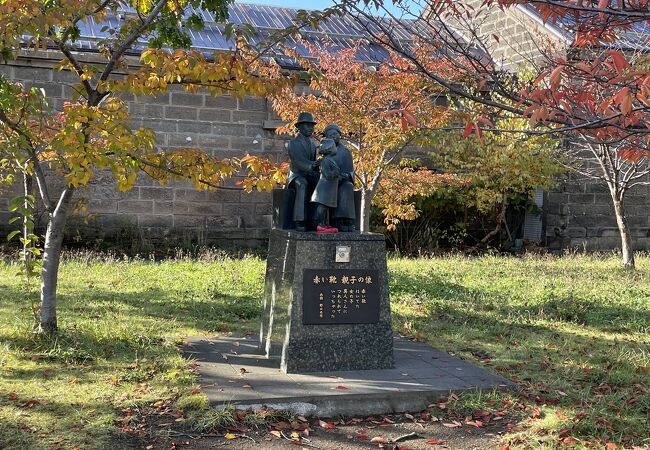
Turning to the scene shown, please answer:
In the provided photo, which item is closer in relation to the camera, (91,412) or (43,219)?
(91,412)

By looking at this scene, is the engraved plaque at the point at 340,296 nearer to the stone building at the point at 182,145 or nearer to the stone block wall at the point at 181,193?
the stone building at the point at 182,145

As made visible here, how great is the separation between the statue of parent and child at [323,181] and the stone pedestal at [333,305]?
271 mm

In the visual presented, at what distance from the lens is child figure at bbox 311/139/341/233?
586 cm

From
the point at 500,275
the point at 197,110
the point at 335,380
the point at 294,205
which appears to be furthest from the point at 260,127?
the point at 335,380

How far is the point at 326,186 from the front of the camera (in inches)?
232

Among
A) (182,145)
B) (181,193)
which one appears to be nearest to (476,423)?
(181,193)

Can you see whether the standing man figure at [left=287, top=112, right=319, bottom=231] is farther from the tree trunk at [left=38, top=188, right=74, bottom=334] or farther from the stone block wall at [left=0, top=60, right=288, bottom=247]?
the stone block wall at [left=0, top=60, right=288, bottom=247]

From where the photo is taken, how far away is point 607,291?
32.3 ft

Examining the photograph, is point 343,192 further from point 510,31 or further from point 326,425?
point 510,31

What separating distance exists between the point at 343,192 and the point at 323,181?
0.24 m

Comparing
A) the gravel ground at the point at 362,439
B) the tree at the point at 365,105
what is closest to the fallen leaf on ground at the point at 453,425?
the gravel ground at the point at 362,439

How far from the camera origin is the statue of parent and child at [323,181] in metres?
5.90

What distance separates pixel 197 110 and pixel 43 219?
365cm

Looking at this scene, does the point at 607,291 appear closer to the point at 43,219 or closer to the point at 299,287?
the point at 299,287
